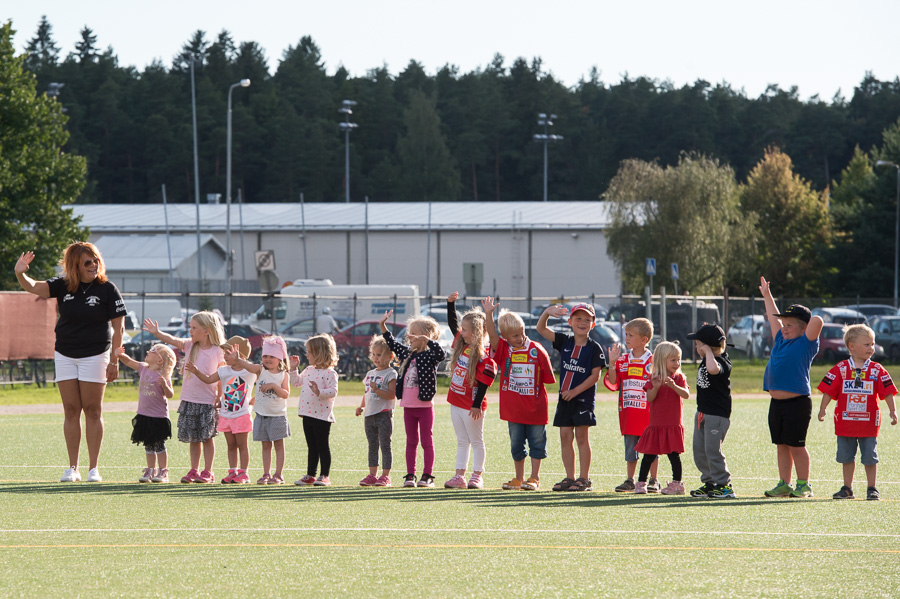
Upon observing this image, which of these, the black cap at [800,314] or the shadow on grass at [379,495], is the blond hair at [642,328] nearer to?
the black cap at [800,314]

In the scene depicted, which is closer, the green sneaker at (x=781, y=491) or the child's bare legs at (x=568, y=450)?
the green sneaker at (x=781, y=491)

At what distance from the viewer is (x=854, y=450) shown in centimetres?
970

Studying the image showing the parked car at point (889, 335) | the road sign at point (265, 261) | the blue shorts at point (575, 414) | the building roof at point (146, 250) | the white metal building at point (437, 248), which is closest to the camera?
the blue shorts at point (575, 414)

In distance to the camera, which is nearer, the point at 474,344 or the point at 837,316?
the point at 474,344

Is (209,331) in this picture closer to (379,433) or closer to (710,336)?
(379,433)

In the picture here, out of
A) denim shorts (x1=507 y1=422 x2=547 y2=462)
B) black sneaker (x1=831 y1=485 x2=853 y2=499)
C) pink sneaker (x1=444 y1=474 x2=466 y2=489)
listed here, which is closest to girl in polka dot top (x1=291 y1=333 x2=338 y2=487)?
pink sneaker (x1=444 y1=474 x2=466 y2=489)

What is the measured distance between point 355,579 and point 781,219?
60.6 meters

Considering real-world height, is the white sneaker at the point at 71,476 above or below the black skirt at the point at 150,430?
below

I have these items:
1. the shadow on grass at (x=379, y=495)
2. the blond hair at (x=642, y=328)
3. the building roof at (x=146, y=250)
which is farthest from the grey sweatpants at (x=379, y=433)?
the building roof at (x=146, y=250)

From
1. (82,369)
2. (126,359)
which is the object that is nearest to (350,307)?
(126,359)

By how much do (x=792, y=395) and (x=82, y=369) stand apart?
5984 millimetres

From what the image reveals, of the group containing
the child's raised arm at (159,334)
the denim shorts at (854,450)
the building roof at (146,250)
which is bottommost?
the denim shorts at (854,450)

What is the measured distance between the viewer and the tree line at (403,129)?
373 ft

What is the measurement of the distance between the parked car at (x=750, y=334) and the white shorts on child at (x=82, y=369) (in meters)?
30.1
